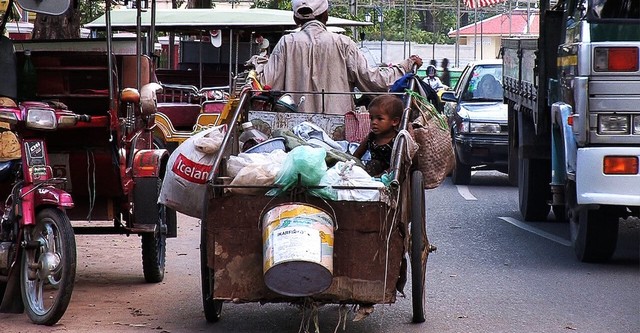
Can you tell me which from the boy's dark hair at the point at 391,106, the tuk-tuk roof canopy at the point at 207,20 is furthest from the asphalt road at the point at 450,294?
the tuk-tuk roof canopy at the point at 207,20

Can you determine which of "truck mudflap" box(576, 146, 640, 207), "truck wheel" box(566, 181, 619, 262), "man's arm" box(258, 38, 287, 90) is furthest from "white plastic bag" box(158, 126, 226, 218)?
"truck wheel" box(566, 181, 619, 262)

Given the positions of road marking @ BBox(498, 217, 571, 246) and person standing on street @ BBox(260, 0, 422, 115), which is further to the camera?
road marking @ BBox(498, 217, 571, 246)

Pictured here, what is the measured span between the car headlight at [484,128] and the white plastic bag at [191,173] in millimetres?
10742

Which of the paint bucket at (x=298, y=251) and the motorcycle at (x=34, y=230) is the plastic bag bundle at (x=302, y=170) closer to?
the paint bucket at (x=298, y=251)

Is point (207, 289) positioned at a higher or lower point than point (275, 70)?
lower

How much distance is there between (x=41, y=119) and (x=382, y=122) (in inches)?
76.7

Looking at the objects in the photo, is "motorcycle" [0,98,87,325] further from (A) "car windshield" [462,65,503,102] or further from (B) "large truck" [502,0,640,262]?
(A) "car windshield" [462,65,503,102]

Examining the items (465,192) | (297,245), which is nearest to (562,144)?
(297,245)

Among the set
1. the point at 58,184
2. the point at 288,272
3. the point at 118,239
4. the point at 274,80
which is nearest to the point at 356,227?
the point at 288,272

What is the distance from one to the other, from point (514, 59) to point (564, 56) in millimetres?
3619

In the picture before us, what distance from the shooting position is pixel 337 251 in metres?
6.01

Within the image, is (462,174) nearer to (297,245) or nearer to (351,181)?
(351,181)

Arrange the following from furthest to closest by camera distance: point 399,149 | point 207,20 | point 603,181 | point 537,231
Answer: point 207,20
point 537,231
point 603,181
point 399,149

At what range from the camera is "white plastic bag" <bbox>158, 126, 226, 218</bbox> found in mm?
6637
